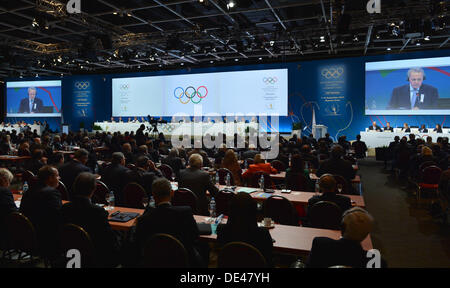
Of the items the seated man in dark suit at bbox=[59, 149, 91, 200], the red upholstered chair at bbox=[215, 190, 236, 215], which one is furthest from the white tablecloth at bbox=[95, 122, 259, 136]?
the red upholstered chair at bbox=[215, 190, 236, 215]

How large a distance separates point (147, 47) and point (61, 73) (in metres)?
11.0

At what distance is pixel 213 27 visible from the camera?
41.9ft

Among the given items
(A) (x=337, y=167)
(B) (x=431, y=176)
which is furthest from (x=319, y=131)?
(A) (x=337, y=167)

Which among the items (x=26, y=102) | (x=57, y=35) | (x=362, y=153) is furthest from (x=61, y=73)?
(x=362, y=153)

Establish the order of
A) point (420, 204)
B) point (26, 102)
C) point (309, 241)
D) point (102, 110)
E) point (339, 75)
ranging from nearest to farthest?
point (309, 241) < point (420, 204) < point (339, 75) < point (102, 110) < point (26, 102)

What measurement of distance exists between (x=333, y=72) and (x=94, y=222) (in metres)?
16.1

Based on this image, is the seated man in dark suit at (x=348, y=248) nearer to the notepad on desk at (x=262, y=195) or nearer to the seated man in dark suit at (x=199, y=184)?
the notepad on desk at (x=262, y=195)

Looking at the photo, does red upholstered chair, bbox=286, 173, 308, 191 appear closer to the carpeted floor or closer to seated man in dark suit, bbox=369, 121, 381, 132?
the carpeted floor

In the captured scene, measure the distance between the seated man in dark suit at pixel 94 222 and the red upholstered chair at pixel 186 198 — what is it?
1.29 metres

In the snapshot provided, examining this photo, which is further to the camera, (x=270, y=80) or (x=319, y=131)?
(x=270, y=80)

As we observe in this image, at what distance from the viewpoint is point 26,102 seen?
24.1 m

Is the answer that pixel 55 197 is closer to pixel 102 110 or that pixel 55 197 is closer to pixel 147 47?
pixel 147 47

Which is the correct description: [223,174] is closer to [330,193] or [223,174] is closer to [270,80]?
[330,193]
